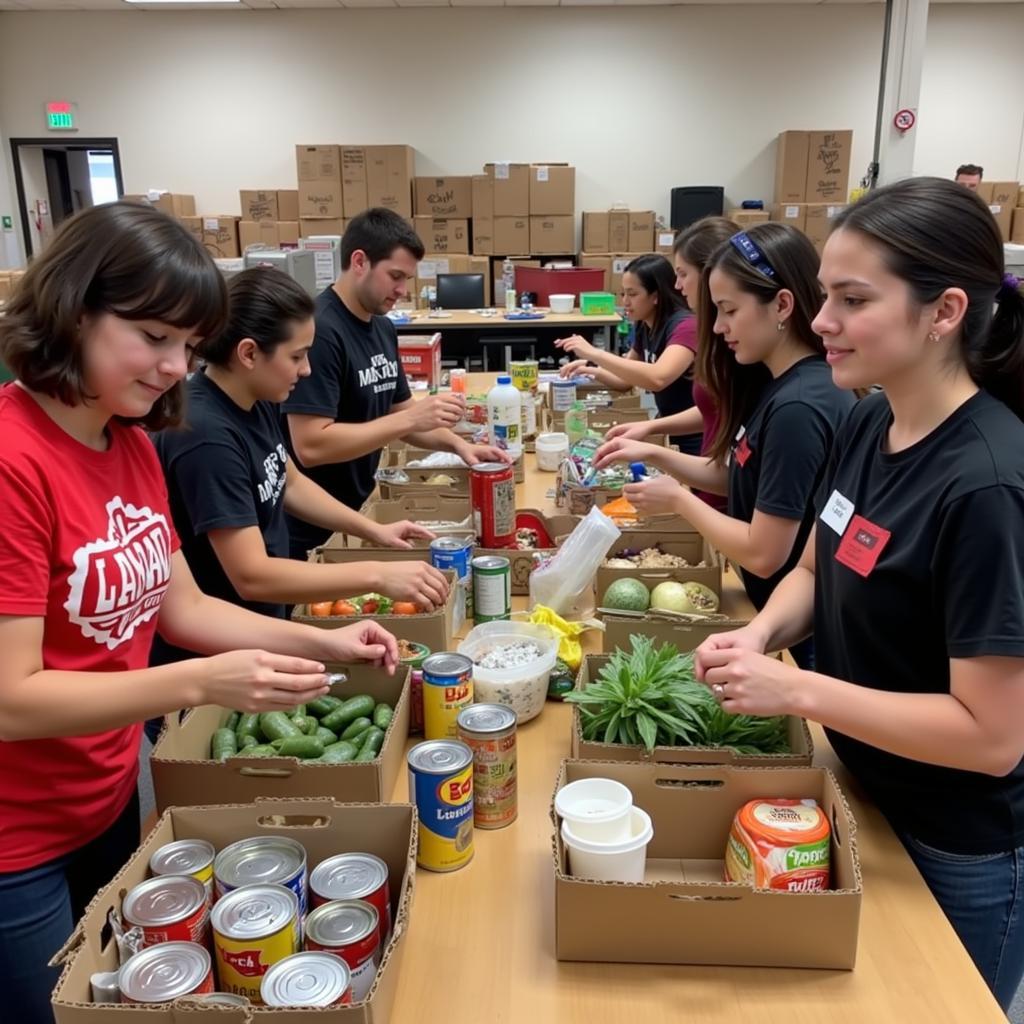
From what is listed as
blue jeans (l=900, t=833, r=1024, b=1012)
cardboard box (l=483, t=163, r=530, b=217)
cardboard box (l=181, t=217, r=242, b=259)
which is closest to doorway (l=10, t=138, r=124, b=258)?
cardboard box (l=181, t=217, r=242, b=259)

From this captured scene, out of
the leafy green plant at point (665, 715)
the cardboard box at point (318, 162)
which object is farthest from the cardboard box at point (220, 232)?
the leafy green plant at point (665, 715)

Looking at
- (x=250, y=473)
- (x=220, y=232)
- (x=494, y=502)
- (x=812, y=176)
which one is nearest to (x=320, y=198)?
(x=220, y=232)

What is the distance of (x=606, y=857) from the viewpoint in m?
1.05

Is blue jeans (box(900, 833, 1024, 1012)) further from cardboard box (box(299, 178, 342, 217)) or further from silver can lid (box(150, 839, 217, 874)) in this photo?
cardboard box (box(299, 178, 342, 217))

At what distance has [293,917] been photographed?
3.01ft

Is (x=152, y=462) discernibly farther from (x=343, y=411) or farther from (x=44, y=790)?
(x=343, y=411)

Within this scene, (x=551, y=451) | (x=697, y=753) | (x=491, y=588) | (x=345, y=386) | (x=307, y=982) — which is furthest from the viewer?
(x=551, y=451)

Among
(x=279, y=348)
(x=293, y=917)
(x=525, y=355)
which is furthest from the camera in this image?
(x=525, y=355)

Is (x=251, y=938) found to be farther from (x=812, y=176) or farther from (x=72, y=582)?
(x=812, y=176)

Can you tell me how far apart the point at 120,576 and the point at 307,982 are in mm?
601

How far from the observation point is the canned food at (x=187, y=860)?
1.03 metres

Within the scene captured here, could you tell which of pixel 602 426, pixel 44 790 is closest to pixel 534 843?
pixel 44 790

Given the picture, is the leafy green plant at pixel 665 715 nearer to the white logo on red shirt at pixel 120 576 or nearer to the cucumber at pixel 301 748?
the cucumber at pixel 301 748

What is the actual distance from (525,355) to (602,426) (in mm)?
3080
